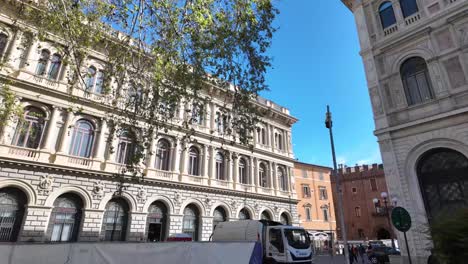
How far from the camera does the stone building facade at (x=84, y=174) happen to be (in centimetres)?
1430

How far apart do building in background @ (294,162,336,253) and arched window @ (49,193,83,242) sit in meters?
23.9

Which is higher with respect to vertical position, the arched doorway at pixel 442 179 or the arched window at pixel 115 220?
the arched doorway at pixel 442 179

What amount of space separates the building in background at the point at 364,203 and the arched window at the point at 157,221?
32277 mm

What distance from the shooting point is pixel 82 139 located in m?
17.3

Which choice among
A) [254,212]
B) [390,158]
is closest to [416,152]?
[390,158]

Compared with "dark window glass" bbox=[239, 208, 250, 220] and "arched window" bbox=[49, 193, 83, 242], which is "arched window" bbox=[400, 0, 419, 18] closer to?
"dark window glass" bbox=[239, 208, 250, 220]

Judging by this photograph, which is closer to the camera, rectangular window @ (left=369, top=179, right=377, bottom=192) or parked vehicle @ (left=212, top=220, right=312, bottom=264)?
parked vehicle @ (left=212, top=220, right=312, bottom=264)

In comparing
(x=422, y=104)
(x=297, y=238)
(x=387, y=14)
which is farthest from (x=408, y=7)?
(x=297, y=238)

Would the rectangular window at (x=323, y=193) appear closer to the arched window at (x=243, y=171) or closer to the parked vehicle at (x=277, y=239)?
the arched window at (x=243, y=171)

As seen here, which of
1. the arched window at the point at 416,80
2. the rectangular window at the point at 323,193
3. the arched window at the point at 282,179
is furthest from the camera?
the rectangular window at the point at 323,193

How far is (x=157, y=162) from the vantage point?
20297mm

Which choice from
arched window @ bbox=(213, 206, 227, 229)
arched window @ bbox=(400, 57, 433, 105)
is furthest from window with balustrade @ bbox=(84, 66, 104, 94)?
arched window @ bbox=(400, 57, 433, 105)

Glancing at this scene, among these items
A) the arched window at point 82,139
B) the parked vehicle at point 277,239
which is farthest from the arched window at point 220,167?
the arched window at point 82,139

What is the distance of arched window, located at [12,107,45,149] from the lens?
49.1 feet
